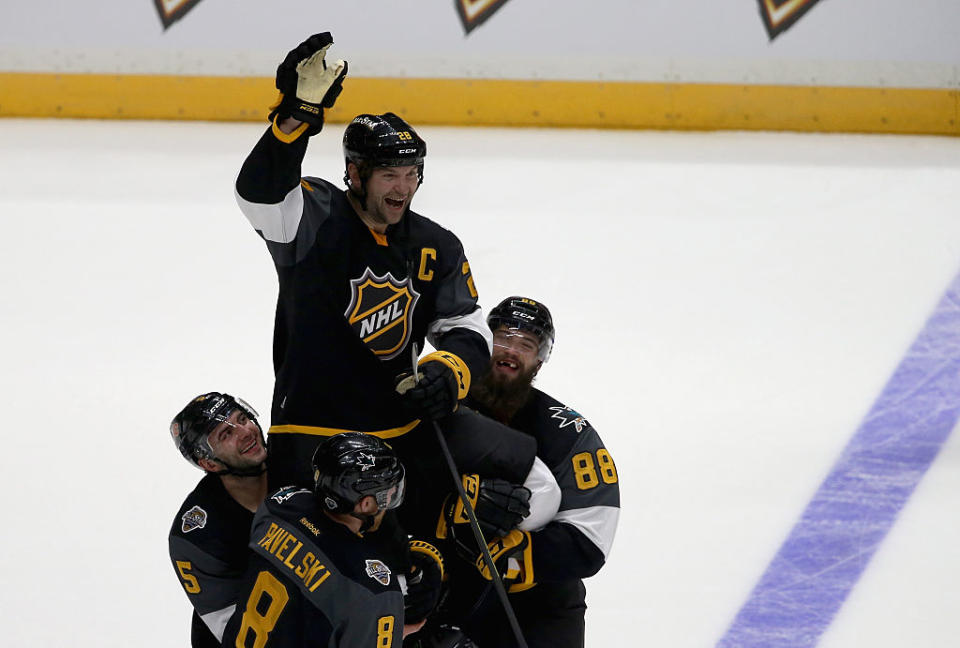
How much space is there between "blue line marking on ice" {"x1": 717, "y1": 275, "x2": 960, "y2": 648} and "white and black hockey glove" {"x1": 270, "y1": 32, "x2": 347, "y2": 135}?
2112 mm

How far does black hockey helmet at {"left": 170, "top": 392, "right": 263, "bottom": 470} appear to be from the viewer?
9.19 feet

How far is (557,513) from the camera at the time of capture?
3.06m

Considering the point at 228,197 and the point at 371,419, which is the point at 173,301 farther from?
the point at 371,419

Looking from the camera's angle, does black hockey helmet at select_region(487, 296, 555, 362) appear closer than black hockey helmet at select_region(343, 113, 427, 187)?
No

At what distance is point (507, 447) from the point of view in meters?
2.95

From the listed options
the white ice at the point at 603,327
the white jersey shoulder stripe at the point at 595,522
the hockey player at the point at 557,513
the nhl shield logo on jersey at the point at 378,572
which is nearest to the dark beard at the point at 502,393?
the hockey player at the point at 557,513

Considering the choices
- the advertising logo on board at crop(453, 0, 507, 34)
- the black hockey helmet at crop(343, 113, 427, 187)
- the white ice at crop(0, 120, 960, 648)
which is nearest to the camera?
the black hockey helmet at crop(343, 113, 427, 187)

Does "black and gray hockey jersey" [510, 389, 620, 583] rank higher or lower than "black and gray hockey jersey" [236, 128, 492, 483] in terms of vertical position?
lower

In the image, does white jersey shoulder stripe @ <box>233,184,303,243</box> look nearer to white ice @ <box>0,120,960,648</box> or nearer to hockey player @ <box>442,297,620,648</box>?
hockey player @ <box>442,297,620,648</box>

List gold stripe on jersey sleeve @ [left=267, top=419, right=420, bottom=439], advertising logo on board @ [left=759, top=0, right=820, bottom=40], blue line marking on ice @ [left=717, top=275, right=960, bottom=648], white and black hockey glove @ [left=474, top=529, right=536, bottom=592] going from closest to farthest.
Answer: gold stripe on jersey sleeve @ [left=267, top=419, right=420, bottom=439]
white and black hockey glove @ [left=474, top=529, right=536, bottom=592]
blue line marking on ice @ [left=717, top=275, right=960, bottom=648]
advertising logo on board @ [left=759, top=0, right=820, bottom=40]

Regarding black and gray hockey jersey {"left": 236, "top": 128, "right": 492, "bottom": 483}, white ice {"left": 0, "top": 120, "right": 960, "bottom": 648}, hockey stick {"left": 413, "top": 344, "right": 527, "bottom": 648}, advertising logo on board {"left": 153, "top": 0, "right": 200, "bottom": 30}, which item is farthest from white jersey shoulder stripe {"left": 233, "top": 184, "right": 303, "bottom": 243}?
advertising logo on board {"left": 153, "top": 0, "right": 200, "bottom": 30}

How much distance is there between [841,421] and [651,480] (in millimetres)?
845

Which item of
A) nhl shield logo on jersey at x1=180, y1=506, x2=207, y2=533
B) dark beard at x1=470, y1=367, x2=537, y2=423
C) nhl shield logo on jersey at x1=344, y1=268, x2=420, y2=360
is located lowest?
nhl shield logo on jersey at x1=180, y1=506, x2=207, y2=533

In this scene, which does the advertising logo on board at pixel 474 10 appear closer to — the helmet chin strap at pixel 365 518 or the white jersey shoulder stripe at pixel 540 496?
the white jersey shoulder stripe at pixel 540 496
